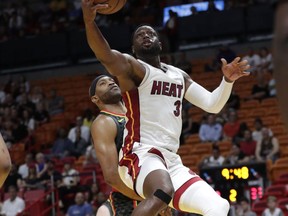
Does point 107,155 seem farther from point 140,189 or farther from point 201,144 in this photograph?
point 201,144

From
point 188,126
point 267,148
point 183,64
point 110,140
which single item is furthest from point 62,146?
point 110,140

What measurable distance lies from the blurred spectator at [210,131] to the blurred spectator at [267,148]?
4.98 feet

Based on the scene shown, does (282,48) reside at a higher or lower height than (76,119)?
higher

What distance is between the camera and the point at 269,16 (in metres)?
19.2

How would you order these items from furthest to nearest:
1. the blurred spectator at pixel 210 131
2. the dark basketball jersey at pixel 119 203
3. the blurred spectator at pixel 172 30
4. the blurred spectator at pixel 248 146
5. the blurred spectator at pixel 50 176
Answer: the blurred spectator at pixel 172 30, the blurred spectator at pixel 210 131, the blurred spectator at pixel 50 176, the blurred spectator at pixel 248 146, the dark basketball jersey at pixel 119 203

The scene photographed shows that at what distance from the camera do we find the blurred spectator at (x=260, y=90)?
52.8 feet

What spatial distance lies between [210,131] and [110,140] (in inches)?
334

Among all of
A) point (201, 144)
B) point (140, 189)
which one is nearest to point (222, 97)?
point (140, 189)

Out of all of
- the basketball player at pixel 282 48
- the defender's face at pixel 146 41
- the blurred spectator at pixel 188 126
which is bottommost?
the blurred spectator at pixel 188 126

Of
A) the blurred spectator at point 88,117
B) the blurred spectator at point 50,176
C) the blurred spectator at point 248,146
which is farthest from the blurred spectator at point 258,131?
the blurred spectator at point 88,117

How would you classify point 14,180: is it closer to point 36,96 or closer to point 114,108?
point 36,96

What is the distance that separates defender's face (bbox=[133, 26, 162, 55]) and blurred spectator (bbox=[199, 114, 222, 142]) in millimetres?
9013

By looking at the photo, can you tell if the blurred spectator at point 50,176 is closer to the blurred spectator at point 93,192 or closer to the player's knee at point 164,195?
the blurred spectator at point 93,192

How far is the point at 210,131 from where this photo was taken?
1477cm
